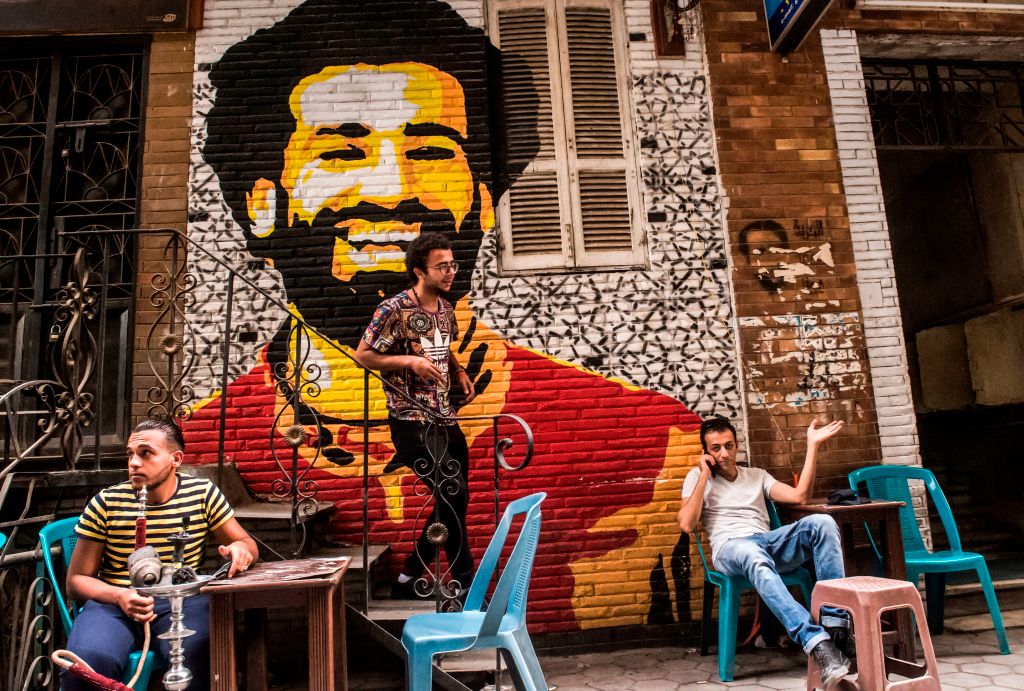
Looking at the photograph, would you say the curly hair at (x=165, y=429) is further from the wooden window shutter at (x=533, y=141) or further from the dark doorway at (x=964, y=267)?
the dark doorway at (x=964, y=267)

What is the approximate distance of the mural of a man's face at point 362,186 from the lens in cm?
506

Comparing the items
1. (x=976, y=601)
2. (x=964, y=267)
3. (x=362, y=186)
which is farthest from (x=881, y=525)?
(x=964, y=267)

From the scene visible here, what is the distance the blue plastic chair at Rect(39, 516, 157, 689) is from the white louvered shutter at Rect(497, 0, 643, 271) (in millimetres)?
3332

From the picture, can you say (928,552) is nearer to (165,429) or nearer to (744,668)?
(744,668)

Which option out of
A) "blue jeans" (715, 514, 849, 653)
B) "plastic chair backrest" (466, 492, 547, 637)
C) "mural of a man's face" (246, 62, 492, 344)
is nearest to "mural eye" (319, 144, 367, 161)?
"mural of a man's face" (246, 62, 492, 344)

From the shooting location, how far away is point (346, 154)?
5227 millimetres

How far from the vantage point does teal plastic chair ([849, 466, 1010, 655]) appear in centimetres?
424

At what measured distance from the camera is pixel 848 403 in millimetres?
5137

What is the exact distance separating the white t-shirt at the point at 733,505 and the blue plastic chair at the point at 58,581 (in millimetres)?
3020

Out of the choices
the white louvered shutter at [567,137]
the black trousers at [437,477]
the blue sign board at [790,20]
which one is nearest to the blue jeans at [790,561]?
the black trousers at [437,477]

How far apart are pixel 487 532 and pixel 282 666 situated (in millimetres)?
1596

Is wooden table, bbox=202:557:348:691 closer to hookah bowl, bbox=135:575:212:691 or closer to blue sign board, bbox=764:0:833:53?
hookah bowl, bbox=135:575:212:691

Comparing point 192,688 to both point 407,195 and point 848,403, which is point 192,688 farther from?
point 848,403

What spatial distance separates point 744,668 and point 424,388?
8.51 ft
